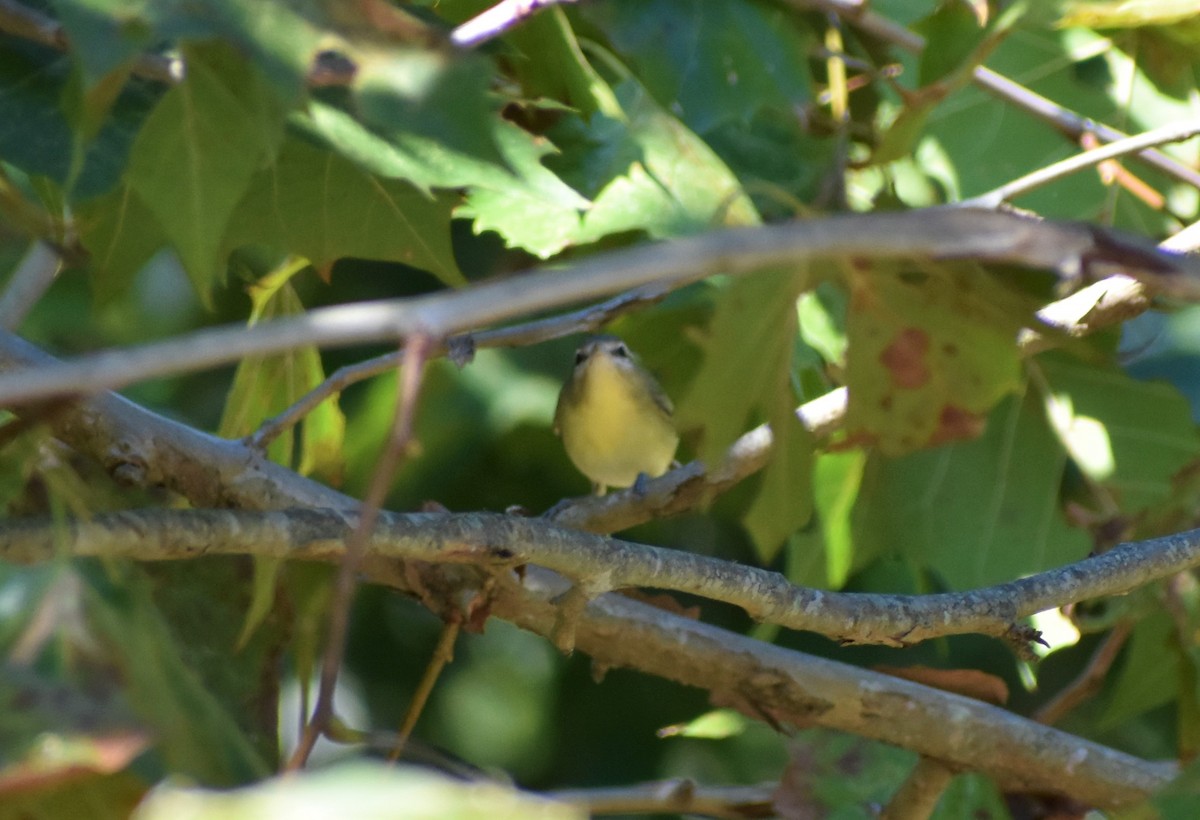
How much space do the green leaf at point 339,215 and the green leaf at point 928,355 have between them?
807 millimetres

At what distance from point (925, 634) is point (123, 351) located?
1475 millimetres

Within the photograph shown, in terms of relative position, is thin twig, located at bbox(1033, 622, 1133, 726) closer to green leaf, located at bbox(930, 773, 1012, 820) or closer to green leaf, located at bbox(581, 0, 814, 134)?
green leaf, located at bbox(930, 773, 1012, 820)

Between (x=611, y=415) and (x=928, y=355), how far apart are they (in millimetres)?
2844

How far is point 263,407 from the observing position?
8.68 ft

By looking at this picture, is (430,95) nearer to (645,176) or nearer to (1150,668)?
(645,176)

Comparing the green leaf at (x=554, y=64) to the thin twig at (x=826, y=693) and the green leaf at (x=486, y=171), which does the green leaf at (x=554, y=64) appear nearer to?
the green leaf at (x=486, y=171)

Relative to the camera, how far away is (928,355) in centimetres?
150

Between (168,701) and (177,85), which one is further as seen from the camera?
(177,85)

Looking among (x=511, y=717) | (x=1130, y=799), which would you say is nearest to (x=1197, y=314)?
(x=1130, y=799)

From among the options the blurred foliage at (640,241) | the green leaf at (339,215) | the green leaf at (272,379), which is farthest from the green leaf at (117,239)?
the green leaf at (272,379)

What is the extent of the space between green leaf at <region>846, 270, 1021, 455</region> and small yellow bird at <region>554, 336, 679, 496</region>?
9.06ft

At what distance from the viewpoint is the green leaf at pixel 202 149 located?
4.89ft

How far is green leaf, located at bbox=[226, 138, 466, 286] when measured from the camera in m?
2.13

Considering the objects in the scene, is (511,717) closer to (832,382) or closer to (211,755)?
(832,382)
